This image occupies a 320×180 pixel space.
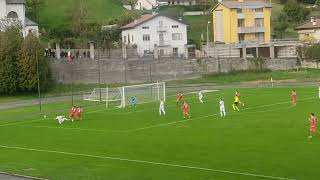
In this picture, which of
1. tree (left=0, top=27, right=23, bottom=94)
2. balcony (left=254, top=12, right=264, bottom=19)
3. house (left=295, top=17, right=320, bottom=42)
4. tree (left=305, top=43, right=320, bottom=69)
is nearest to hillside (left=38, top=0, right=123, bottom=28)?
balcony (left=254, top=12, right=264, bottom=19)

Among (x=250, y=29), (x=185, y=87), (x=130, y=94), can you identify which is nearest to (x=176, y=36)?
(x=250, y=29)

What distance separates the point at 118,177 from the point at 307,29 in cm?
9622

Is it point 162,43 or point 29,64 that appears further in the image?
point 162,43

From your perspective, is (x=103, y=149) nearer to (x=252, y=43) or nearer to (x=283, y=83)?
(x=283, y=83)

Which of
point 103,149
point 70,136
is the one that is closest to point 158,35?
point 70,136

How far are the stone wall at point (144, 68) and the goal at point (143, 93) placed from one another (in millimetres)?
18910

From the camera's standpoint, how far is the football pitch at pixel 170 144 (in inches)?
1250

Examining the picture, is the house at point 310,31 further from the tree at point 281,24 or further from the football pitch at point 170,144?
the football pitch at point 170,144

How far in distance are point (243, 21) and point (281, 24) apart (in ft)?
61.1

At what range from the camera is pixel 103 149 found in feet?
132

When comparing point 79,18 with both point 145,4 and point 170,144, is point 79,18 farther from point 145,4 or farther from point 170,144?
point 170,144

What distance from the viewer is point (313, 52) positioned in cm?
10425

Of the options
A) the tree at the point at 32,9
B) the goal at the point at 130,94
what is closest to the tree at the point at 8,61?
the goal at the point at 130,94

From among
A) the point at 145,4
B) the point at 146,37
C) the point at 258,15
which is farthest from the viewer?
the point at 145,4
